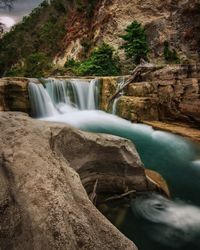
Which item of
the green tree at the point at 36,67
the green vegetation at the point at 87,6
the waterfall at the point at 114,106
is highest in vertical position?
the green vegetation at the point at 87,6

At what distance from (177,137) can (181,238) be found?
694cm

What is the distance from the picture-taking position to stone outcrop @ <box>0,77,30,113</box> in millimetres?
14148

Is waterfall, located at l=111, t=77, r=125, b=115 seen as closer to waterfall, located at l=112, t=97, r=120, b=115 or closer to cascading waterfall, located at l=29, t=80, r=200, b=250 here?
waterfall, located at l=112, t=97, r=120, b=115

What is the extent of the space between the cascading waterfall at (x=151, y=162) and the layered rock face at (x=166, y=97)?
0.87 meters

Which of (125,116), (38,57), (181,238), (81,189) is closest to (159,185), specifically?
(181,238)

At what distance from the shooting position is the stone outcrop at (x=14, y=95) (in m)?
14.1

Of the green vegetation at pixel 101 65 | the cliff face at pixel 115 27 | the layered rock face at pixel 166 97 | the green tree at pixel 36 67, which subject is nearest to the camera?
the layered rock face at pixel 166 97

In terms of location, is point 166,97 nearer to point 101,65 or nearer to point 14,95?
point 14,95

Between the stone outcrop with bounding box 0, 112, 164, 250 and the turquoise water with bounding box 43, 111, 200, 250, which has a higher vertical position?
the stone outcrop with bounding box 0, 112, 164, 250

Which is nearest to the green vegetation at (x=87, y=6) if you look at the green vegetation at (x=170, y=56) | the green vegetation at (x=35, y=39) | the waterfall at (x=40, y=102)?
the green vegetation at (x=35, y=39)

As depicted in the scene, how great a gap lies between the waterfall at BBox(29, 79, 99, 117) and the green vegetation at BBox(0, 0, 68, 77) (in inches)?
416

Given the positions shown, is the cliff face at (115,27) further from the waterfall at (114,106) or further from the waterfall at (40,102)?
the waterfall at (40,102)

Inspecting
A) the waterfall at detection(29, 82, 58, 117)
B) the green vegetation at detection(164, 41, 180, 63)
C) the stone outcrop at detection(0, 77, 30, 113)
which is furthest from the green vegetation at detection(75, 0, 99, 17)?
the stone outcrop at detection(0, 77, 30, 113)

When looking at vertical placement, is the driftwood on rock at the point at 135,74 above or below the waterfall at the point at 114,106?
above
